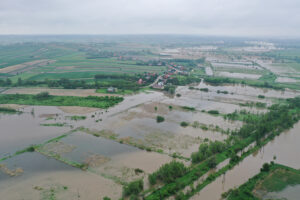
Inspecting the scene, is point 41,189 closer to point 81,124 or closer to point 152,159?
point 152,159

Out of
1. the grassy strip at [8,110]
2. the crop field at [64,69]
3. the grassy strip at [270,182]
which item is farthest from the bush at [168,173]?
the crop field at [64,69]

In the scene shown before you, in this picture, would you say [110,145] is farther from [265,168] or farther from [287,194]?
[287,194]

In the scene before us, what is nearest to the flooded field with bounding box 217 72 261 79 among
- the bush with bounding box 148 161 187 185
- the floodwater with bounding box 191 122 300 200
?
the floodwater with bounding box 191 122 300 200

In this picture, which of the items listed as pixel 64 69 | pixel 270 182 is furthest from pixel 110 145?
pixel 64 69

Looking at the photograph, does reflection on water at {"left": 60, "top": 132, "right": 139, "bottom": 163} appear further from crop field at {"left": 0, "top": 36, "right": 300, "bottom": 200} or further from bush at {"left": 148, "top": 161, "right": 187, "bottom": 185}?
bush at {"left": 148, "top": 161, "right": 187, "bottom": 185}

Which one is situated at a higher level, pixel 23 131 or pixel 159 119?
pixel 159 119

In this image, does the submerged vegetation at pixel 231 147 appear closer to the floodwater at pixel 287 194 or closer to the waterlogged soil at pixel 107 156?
the waterlogged soil at pixel 107 156
